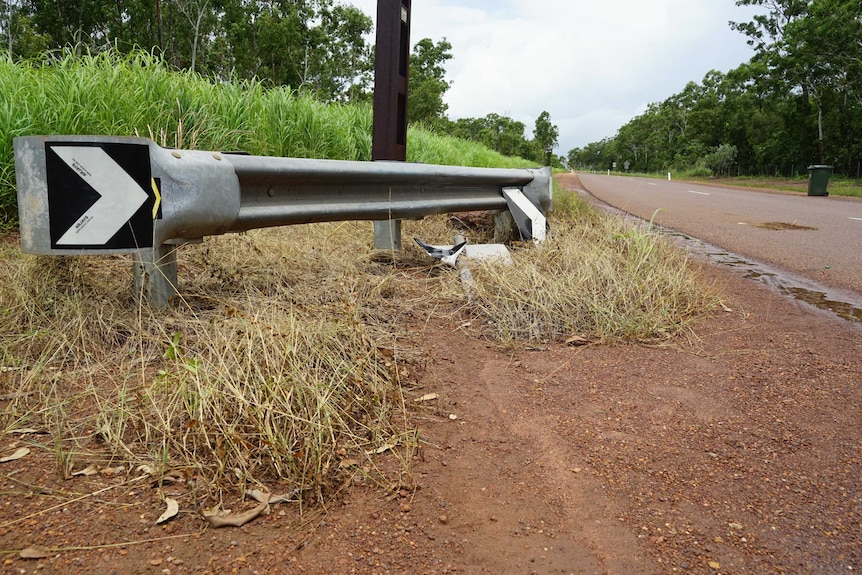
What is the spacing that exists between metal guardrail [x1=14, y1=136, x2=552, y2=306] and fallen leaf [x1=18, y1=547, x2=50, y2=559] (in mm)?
1405

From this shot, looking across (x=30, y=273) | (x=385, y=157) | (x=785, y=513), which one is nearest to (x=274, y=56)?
(x=385, y=157)

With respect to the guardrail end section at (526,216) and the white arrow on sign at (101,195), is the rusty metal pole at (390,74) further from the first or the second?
the white arrow on sign at (101,195)

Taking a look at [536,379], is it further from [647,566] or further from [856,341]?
[856,341]

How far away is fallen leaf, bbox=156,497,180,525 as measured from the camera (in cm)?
172

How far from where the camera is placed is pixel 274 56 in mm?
29047

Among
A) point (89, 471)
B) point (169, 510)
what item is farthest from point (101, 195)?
point (169, 510)

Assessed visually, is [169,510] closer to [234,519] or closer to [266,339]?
[234,519]

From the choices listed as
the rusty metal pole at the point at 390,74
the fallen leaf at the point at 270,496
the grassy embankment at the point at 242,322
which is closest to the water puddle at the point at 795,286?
the grassy embankment at the point at 242,322

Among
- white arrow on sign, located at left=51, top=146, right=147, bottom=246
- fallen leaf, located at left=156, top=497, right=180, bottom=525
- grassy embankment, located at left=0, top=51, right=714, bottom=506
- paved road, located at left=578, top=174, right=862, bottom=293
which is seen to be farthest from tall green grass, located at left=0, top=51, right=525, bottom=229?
paved road, located at left=578, top=174, right=862, bottom=293

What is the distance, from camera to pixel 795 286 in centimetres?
515

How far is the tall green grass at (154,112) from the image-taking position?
4426mm

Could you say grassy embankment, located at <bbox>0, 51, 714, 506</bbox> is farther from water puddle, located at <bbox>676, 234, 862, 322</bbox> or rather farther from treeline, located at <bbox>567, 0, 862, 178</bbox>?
treeline, located at <bbox>567, 0, 862, 178</bbox>

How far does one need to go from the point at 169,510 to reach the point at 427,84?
28.0 m

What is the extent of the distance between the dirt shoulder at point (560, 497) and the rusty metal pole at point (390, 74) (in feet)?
10.2
